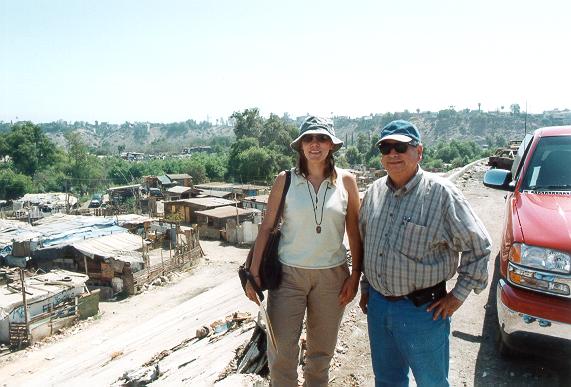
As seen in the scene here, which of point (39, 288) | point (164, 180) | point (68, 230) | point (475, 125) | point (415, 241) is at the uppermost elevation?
point (475, 125)

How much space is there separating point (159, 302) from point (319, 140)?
17399mm

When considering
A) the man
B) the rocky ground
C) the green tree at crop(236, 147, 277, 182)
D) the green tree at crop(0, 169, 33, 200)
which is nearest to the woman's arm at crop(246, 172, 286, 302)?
the man

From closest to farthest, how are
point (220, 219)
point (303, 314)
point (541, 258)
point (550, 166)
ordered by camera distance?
1. point (303, 314)
2. point (541, 258)
3. point (550, 166)
4. point (220, 219)

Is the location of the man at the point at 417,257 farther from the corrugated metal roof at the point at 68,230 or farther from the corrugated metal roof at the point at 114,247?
the corrugated metal roof at the point at 68,230

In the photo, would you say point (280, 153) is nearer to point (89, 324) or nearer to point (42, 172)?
point (42, 172)

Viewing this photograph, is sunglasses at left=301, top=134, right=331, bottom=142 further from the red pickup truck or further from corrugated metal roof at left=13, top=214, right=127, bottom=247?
corrugated metal roof at left=13, top=214, right=127, bottom=247

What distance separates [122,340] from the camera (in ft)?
44.9

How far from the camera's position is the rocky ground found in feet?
11.8

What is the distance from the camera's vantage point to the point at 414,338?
7.79ft

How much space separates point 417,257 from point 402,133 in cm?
71

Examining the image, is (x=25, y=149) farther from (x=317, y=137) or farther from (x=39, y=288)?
(x=317, y=137)

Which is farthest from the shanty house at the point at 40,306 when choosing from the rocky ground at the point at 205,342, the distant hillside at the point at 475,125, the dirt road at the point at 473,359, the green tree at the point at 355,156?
the distant hillside at the point at 475,125

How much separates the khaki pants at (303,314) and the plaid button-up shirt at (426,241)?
32 centimetres

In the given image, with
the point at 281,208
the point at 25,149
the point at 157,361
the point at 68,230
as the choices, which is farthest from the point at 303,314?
the point at 25,149
